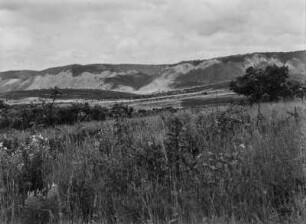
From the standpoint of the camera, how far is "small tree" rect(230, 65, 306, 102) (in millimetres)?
37469

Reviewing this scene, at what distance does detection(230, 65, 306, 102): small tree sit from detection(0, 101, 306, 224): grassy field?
98.6ft

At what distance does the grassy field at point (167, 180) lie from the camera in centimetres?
515

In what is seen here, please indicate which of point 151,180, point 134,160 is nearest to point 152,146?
point 134,160

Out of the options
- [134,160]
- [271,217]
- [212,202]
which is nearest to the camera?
[271,217]

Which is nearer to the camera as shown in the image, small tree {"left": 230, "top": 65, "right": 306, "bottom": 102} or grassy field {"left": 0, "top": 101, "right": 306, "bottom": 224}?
grassy field {"left": 0, "top": 101, "right": 306, "bottom": 224}

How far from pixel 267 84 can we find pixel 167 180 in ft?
111

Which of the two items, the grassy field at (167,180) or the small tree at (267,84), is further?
the small tree at (267,84)

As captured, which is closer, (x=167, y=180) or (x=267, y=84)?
(x=167, y=180)

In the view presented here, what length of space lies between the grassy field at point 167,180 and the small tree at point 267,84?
98.6 feet

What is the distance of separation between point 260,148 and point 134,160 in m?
1.61

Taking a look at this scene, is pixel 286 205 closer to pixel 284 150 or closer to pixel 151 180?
pixel 284 150

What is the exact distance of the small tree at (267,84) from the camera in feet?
123

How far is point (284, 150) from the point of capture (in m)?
6.10

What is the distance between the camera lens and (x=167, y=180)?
595 cm
